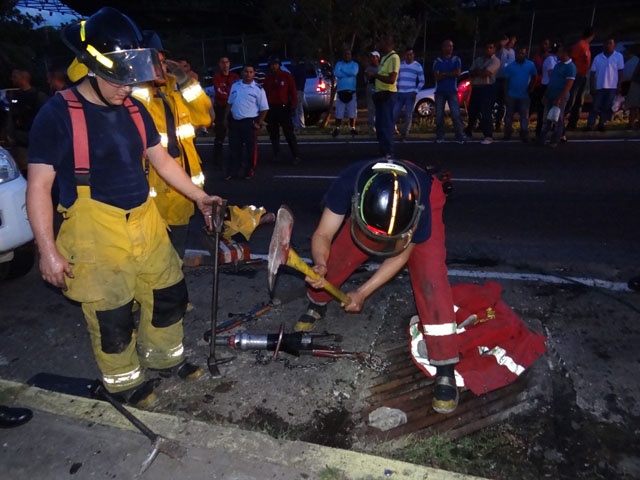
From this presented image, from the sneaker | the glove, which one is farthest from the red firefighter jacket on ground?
the glove

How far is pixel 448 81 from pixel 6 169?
849 cm

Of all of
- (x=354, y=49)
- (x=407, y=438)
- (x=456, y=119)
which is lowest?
(x=407, y=438)

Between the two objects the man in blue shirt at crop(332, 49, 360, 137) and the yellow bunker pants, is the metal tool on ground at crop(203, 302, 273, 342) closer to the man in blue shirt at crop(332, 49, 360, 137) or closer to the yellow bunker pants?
the yellow bunker pants

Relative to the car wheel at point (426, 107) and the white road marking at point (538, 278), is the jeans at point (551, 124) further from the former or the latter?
the white road marking at point (538, 278)

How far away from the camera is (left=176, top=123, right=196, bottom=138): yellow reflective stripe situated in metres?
3.91

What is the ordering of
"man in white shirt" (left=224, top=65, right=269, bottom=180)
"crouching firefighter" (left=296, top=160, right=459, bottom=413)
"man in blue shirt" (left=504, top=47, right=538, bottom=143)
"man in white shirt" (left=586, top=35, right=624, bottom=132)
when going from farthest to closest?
"man in white shirt" (left=586, top=35, right=624, bottom=132) < "man in blue shirt" (left=504, top=47, right=538, bottom=143) < "man in white shirt" (left=224, top=65, right=269, bottom=180) < "crouching firefighter" (left=296, top=160, right=459, bottom=413)

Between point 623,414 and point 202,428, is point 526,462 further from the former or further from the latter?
point 202,428

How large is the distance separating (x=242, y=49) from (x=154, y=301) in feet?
71.1

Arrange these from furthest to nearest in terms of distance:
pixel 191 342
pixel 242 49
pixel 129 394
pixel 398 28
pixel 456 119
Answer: pixel 242 49 < pixel 398 28 < pixel 456 119 < pixel 191 342 < pixel 129 394

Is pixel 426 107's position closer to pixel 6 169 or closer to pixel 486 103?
pixel 486 103

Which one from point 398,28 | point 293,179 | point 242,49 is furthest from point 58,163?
point 242,49

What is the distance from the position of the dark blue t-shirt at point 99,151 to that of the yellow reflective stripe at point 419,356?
1.89 meters

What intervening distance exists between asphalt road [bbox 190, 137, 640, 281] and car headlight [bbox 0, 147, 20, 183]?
189 cm

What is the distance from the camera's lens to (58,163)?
241 centimetres
